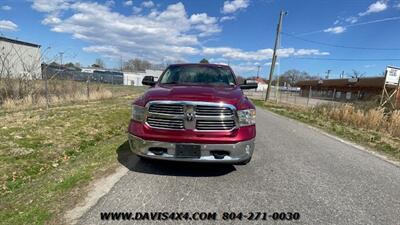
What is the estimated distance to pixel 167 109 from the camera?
4.14 metres

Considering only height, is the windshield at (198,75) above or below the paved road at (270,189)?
above

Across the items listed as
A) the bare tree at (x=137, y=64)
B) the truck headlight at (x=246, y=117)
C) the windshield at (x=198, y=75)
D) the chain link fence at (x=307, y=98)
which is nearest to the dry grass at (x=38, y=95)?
the windshield at (x=198, y=75)

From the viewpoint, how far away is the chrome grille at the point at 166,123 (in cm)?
409

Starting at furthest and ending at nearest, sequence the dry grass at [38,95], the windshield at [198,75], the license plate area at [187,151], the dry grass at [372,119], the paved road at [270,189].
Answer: the dry grass at [38,95], the dry grass at [372,119], the windshield at [198,75], the license plate area at [187,151], the paved road at [270,189]

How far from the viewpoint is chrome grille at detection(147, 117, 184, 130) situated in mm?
4090

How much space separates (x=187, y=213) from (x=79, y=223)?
44.6 inches

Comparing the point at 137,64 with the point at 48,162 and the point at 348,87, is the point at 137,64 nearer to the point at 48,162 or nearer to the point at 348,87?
the point at 348,87

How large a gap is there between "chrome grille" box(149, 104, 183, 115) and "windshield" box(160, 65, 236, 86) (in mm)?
1423

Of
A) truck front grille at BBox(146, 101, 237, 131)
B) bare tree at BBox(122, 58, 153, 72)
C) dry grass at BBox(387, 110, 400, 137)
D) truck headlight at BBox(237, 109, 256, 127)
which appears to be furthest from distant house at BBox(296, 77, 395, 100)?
bare tree at BBox(122, 58, 153, 72)

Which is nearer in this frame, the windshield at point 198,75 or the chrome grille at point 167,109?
the chrome grille at point 167,109

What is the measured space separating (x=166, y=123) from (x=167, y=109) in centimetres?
20

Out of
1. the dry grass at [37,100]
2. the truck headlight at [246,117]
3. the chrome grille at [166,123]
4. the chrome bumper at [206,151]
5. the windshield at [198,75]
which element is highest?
the windshield at [198,75]

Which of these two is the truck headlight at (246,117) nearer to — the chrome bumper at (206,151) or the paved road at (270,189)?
the chrome bumper at (206,151)

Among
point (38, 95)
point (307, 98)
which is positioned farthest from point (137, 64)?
point (38, 95)
